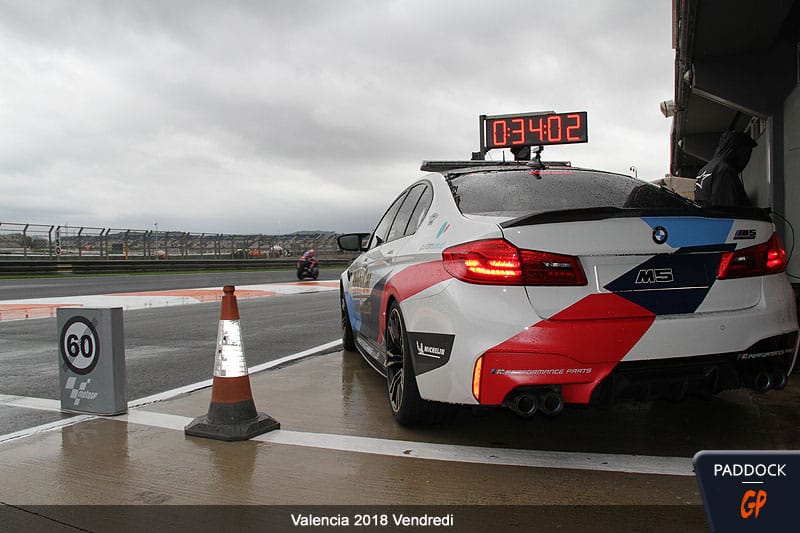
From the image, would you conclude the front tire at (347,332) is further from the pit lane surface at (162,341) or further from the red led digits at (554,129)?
the red led digits at (554,129)

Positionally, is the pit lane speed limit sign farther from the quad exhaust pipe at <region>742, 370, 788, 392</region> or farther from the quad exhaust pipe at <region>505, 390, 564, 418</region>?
the quad exhaust pipe at <region>742, 370, 788, 392</region>

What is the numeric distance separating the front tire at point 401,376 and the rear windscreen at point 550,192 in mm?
836

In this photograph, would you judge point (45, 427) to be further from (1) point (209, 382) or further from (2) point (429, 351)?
(2) point (429, 351)

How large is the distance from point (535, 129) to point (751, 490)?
12.0 meters

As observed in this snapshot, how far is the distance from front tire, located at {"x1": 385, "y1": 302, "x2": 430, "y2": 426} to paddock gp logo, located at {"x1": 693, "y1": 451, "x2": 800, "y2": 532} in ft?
7.30

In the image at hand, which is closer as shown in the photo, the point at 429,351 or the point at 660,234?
the point at 660,234

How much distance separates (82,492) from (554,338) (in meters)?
2.36

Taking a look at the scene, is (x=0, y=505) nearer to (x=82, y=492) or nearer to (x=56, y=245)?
(x=82, y=492)

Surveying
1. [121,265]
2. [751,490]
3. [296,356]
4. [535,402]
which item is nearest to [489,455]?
[535,402]

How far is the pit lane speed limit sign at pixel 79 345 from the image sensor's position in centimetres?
457

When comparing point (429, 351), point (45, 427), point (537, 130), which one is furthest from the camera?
point (537, 130)

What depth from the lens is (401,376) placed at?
403cm

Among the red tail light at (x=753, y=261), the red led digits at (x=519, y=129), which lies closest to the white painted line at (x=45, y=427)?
the red tail light at (x=753, y=261)

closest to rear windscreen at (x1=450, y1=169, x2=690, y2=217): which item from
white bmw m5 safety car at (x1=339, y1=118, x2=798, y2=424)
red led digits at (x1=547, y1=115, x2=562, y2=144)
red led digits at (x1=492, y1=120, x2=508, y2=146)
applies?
white bmw m5 safety car at (x1=339, y1=118, x2=798, y2=424)
